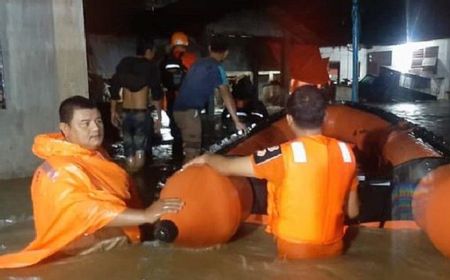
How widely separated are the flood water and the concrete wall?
2.59 m

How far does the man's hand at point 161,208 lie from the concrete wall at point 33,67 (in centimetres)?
364

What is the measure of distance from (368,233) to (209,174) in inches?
54.4

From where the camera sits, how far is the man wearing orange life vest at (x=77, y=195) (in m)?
3.06

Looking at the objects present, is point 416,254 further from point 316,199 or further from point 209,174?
point 209,174

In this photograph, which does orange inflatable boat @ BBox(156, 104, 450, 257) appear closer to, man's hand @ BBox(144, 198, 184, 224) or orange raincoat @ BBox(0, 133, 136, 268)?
man's hand @ BBox(144, 198, 184, 224)

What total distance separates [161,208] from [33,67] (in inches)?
161

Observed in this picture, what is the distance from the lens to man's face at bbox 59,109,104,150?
324 cm

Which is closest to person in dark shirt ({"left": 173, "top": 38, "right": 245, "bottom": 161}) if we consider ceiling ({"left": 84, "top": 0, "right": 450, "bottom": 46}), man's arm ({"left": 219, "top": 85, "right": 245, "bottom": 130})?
man's arm ({"left": 219, "top": 85, "right": 245, "bottom": 130})

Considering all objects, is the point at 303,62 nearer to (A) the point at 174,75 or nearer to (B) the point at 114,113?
(A) the point at 174,75

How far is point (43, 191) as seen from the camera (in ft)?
10.3

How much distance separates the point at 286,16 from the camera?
1288 cm

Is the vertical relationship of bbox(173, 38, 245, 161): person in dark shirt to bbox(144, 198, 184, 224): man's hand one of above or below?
above

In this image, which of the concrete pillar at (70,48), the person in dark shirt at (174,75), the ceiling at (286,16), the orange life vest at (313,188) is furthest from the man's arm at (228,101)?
the ceiling at (286,16)

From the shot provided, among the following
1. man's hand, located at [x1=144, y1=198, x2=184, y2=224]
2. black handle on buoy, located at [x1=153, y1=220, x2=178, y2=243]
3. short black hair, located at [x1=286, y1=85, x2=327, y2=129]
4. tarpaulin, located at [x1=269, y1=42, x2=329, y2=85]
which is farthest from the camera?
tarpaulin, located at [x1=269, y1=42, x2=329, y2=85]
